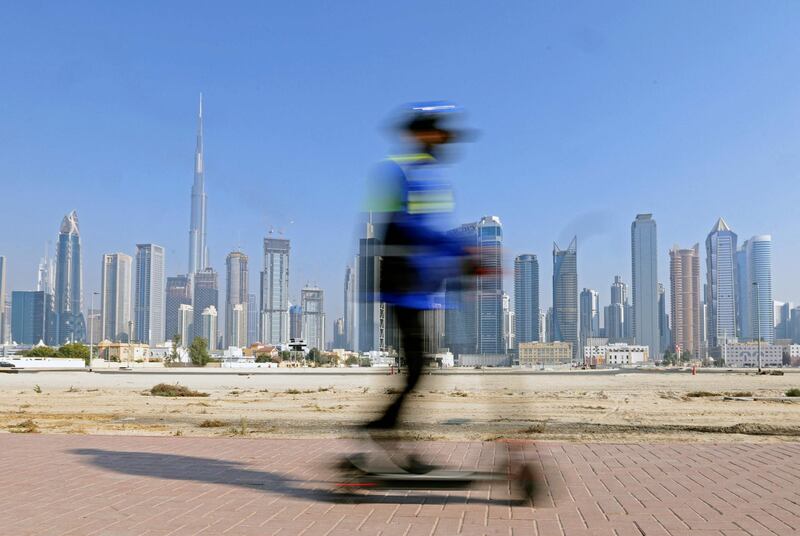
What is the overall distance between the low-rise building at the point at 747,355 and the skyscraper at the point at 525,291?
179 m

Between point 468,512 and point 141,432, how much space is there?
7095 mm

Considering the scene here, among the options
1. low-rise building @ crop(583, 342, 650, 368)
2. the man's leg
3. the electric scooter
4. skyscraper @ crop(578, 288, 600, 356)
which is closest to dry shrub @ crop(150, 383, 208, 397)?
skyscraper @ crop(578, 288, 600, 356)

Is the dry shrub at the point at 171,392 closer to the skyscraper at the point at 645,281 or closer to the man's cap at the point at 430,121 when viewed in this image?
the man's cap at the point at 430,121

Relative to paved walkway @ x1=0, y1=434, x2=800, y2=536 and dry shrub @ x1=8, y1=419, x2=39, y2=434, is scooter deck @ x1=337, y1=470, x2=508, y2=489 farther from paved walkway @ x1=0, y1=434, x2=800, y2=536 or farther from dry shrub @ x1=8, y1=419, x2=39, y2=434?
dry shrub @ x1=8, y1=419, x2=39, y2=434

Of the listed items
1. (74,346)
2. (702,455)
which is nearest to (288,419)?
(702,455)

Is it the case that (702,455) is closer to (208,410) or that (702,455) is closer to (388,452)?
(388,452)

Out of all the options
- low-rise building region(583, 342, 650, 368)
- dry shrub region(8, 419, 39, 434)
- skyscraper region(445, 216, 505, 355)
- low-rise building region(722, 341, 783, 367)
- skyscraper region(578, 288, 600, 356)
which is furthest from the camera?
low-rise building region(583, 342, 650, 368)

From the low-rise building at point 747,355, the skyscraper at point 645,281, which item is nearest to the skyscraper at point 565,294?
the skyscraper at point 645,281

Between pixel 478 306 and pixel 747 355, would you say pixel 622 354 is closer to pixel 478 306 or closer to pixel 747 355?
pixel 747 355

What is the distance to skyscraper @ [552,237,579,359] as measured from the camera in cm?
438

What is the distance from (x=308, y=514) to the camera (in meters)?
4.40

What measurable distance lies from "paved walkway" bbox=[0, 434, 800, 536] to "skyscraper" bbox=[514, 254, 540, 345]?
31.5 inches

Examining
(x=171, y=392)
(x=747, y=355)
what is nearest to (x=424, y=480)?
(x=171, y=392)

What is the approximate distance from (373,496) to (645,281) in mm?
145038
